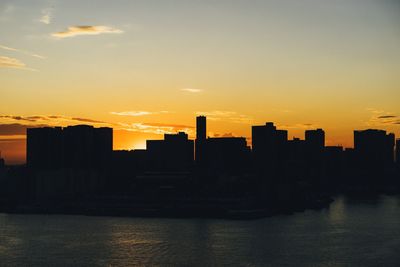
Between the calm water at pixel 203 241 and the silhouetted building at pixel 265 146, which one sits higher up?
the silhouetted building at pixel 265 146

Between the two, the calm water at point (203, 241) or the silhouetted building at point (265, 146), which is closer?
the calm water at point (203, 241)

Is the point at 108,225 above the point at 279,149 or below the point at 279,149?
below

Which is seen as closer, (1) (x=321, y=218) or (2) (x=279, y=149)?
(1) (x=321, y=218)

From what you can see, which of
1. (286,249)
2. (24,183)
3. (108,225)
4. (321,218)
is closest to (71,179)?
(24,183)

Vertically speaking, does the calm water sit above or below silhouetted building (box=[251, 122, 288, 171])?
below

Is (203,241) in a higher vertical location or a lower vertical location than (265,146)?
lower

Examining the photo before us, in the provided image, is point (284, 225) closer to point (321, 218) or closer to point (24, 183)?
point (321, 218)

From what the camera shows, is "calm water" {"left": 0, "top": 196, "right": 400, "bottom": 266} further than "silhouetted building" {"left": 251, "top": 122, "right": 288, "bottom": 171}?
No

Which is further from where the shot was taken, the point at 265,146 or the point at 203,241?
the point at 265,146
